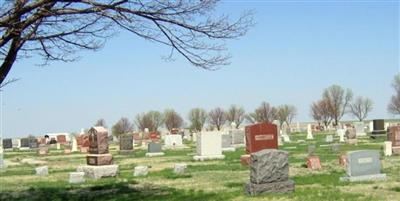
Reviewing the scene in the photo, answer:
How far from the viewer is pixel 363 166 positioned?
14344mm

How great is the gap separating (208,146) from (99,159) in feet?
27.0

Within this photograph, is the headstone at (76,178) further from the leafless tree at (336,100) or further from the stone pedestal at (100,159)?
the leafless tree at (336,100)

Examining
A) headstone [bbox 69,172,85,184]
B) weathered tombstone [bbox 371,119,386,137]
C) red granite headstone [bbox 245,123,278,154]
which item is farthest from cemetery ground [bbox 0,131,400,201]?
weathered tombstone [bbox 371,119,386,137]

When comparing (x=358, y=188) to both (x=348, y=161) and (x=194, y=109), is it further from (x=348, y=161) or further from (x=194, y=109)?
(x=194, y=109)

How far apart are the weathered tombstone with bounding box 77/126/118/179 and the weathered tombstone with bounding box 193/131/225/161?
281 inches

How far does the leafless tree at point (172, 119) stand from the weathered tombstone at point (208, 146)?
69.4 meters

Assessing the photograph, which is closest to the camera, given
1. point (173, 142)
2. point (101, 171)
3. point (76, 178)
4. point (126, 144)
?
point (76, 178)

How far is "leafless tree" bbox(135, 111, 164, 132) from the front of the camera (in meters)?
93.7

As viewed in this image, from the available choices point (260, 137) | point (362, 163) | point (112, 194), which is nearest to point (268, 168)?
point (362, 163)

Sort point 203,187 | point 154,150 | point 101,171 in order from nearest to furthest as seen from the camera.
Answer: point 203,187, point 101,171, point 154,150

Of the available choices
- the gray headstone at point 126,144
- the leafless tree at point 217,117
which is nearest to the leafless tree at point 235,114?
the leafless tree at point 217,117

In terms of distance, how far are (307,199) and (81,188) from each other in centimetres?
674

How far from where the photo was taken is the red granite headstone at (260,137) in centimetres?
1914

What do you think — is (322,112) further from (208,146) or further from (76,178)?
(76,178)
